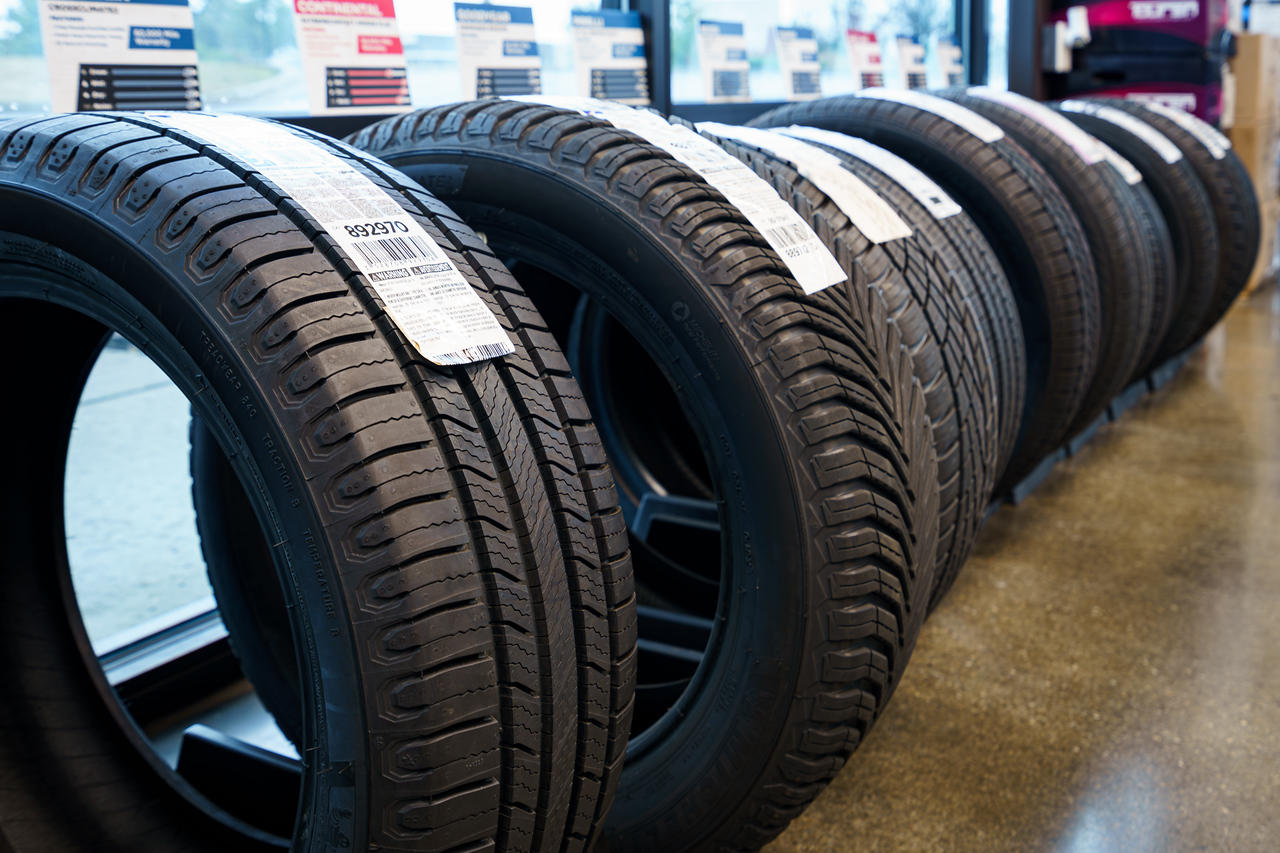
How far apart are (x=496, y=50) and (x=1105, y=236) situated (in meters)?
1.48

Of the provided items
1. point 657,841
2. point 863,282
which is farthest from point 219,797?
point 863,282

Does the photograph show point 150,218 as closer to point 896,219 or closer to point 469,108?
point 469,108

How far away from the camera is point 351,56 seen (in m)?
1.97

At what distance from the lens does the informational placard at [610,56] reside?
102 inches

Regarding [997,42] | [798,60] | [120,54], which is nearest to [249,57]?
[120,54]

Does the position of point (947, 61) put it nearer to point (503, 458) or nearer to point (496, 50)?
point (496, 50)

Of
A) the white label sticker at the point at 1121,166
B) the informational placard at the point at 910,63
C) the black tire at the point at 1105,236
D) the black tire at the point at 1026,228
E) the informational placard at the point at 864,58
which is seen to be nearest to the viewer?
the black tire at the point at 1026,228

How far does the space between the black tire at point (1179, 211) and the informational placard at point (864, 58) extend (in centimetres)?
92

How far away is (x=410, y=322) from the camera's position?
0.81 m

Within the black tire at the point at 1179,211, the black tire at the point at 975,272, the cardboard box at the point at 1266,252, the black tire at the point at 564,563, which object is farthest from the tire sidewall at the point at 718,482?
the cardboard box at the point at 1266,252

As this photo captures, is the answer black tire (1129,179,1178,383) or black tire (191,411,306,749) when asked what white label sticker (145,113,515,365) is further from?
black tire (1129,179,1178,383)

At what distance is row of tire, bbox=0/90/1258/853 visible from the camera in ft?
2.52

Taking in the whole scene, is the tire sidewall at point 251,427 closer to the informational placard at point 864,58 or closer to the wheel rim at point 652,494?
the wheel rim at point 652,494

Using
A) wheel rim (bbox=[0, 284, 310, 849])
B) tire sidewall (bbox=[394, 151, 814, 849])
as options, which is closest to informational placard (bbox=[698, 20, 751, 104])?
tire sidewall (bbox=[394, 151, 814, 849])
